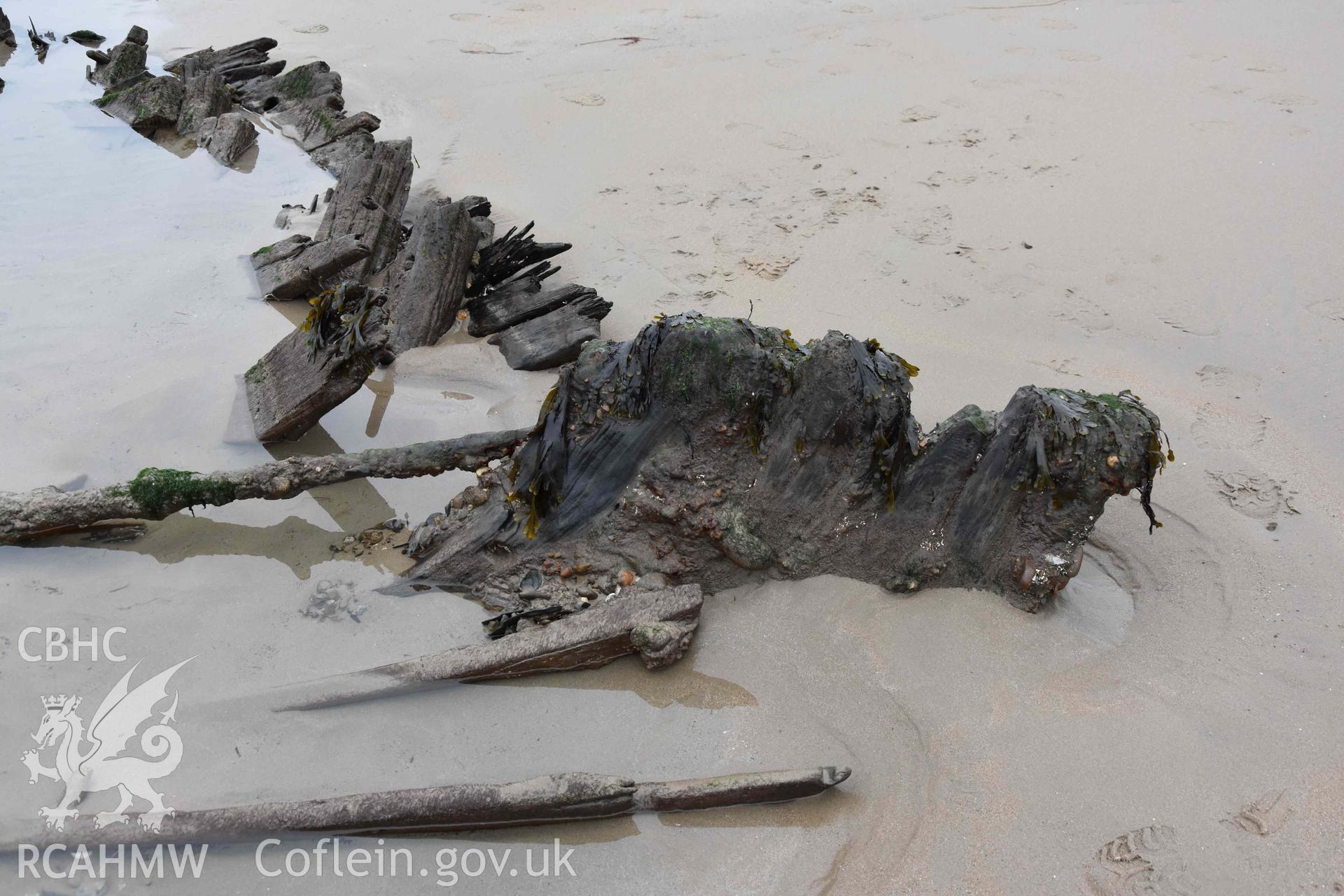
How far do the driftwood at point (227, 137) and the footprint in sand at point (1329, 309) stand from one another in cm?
876

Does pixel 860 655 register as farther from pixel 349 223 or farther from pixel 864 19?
pixel 864 19

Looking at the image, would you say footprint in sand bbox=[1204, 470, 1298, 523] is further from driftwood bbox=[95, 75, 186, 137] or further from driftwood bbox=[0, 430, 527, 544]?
driftwood bbox=[95, 75, 186, 137]

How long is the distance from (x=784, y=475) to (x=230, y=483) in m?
2.47

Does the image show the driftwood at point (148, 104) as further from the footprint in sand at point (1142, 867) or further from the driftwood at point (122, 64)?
the footprint in sand at point (1142, 867)

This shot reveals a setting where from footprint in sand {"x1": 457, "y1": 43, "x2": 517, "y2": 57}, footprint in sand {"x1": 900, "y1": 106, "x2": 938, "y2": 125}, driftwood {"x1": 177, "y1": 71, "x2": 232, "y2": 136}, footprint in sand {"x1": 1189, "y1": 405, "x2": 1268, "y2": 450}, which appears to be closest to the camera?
footprint in sand {"x1": 1189, "y1": 405, "x2": 1268, "y2": 450}

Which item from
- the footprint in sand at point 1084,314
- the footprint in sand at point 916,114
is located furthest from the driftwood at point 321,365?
the footprint in sand at point 916,114

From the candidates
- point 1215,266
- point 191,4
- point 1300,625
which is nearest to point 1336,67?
point 1215,266

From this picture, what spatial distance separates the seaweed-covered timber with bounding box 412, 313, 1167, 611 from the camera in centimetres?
334

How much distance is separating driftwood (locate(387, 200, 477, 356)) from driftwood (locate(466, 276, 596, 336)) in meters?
0.16

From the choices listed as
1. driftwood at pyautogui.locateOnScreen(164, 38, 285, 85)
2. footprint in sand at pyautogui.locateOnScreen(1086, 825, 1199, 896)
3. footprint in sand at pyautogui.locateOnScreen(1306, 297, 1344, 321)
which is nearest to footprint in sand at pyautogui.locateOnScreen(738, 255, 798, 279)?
footprint in sand at pyautogui.locateOnScreen(1306, 297, 1344, 321)

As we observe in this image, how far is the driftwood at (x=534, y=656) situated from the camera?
328 cm

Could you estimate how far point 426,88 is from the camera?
30.9 feet

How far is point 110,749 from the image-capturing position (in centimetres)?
322

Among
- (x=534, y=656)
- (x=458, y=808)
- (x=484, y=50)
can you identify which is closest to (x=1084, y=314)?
(x=534, y=656)
